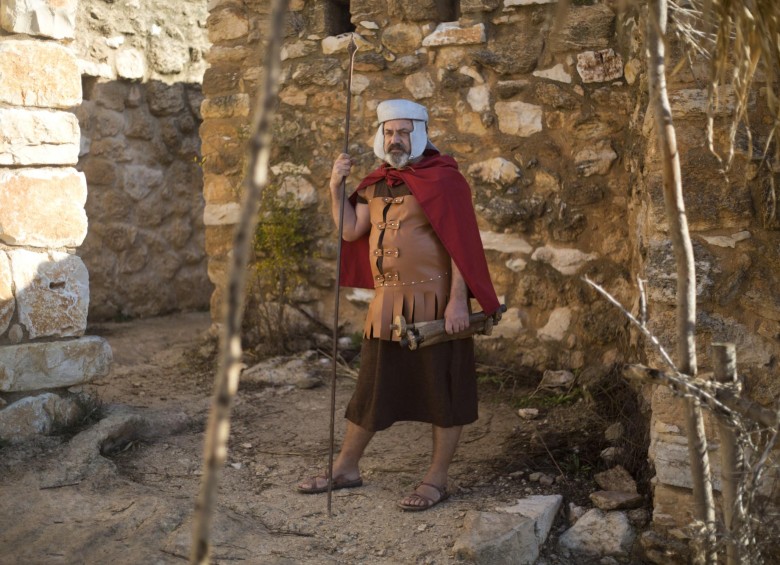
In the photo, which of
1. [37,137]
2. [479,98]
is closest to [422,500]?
[37,137]

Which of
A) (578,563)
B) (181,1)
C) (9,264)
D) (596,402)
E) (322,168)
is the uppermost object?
(181,1)

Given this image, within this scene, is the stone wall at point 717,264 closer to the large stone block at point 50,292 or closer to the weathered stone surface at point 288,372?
the large stone block at point 50,292

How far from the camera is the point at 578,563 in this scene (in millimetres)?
3238

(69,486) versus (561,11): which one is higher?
(561,11)

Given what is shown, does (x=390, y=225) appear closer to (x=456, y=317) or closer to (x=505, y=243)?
(x=456, y=317)

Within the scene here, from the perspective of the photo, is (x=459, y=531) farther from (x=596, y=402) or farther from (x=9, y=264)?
(x=9, y=264)

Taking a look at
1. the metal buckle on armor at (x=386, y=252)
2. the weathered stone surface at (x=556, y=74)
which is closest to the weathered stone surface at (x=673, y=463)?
the metal buckle on armor at (x=386, y=252)

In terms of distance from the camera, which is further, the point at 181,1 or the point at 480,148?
the point at 181,1

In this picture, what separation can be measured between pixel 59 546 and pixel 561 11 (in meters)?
2.36

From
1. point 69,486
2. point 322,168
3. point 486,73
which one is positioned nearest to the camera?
point 69,486

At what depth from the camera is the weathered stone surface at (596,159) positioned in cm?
471

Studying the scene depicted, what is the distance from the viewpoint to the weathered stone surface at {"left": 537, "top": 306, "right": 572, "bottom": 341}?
4887 millimetres

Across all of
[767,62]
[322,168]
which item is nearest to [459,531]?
[767,62]

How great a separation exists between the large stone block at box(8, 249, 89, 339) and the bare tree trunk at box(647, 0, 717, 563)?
2.62 metres
